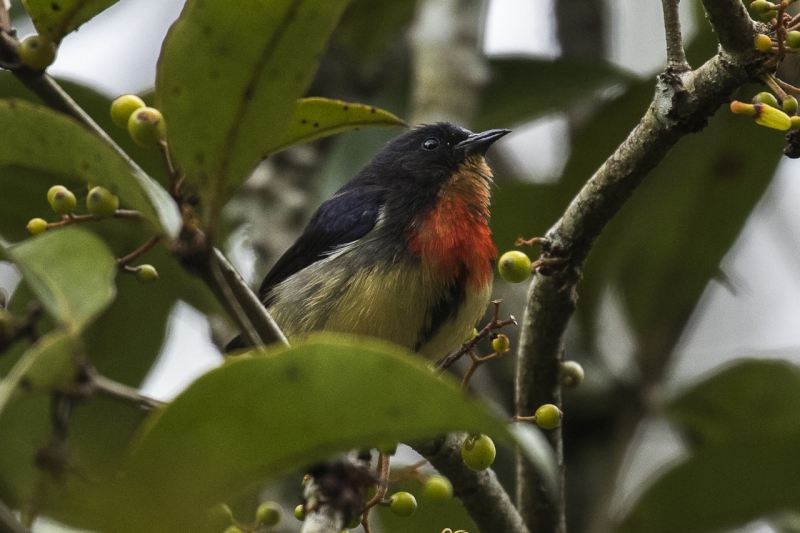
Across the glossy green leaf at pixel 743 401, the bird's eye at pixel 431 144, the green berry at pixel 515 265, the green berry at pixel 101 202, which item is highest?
the green berry at pixel 101 202

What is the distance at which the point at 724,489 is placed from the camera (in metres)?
3.15

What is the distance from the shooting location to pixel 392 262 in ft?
11.1

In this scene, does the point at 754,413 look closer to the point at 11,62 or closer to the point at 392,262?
the point at 392,262

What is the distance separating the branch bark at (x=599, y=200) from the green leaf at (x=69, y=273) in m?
1.28

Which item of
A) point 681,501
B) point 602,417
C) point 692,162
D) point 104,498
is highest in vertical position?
point 104,498

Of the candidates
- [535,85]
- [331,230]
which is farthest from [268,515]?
[535,85]

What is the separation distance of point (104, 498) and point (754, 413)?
10.3ft

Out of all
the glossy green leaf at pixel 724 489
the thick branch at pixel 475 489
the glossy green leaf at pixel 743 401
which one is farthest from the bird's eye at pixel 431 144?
the thick branch at pixel 475 489

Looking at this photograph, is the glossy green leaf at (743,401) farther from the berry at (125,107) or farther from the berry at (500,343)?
the berry at (125,107)

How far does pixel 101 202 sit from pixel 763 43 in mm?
1312

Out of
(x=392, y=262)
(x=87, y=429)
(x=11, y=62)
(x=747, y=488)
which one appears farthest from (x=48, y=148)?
(x=747, y=488)

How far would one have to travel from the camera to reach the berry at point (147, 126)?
1.64m

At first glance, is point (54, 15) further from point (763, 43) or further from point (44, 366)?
point (763, 43)

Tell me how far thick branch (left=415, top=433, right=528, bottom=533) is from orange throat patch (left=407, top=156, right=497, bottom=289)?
0.98 meters
